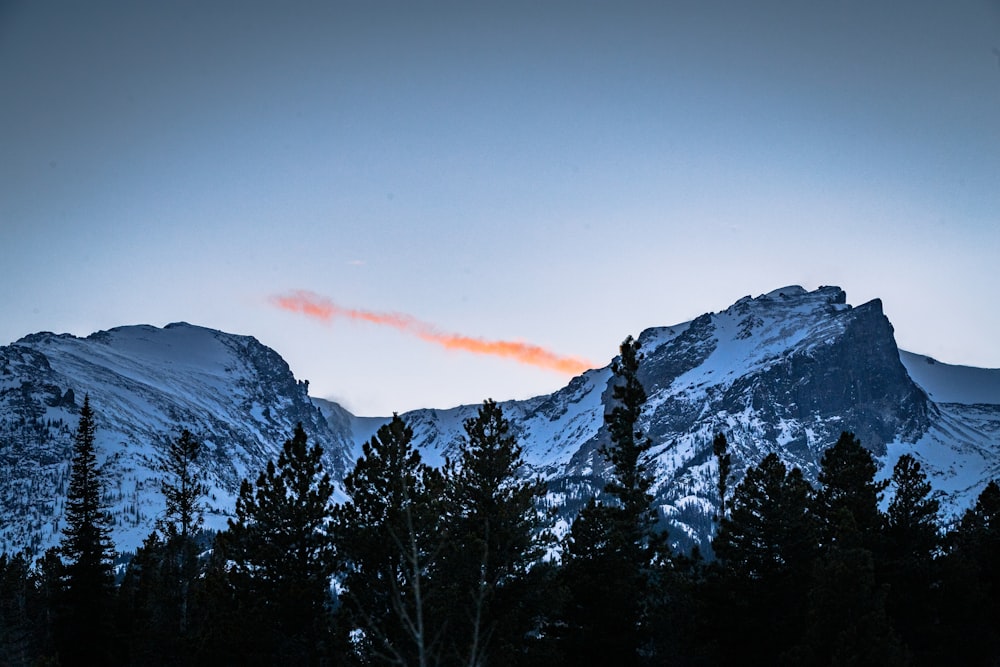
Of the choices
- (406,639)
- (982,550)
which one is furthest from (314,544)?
(982,550)

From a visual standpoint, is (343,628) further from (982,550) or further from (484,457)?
(982,550)

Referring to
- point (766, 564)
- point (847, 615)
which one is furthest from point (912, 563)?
point (847, 615)

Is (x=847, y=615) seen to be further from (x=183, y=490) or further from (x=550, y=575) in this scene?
(x=183, y=490)

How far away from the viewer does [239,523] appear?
105 ft

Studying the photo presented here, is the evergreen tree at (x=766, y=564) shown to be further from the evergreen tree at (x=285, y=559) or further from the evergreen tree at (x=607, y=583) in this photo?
the evergreen tree at (x=285, y=559)

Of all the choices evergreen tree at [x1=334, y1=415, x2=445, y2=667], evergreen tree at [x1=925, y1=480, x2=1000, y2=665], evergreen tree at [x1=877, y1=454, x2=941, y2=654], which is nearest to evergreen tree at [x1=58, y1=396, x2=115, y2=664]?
evergreen tree at [x1=334, y1=415, x2=445, y2=667]

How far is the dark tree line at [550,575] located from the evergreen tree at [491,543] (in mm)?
83

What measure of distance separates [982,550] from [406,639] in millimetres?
31194

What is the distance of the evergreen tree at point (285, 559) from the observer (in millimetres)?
30453

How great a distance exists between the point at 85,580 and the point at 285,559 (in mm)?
18956

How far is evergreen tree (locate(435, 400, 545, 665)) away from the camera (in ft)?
94.1

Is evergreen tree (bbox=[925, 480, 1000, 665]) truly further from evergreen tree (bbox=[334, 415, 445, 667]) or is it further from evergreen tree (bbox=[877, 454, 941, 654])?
evergreen tree (bbox=[334, 415, 445, 667])

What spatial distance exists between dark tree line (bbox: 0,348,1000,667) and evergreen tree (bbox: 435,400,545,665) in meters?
0.08

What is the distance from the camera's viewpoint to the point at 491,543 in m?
31.3
